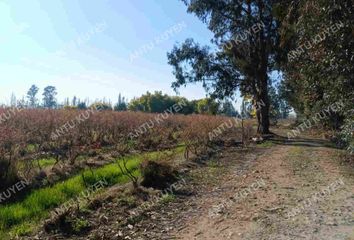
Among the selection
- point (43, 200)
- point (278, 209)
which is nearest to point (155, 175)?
point (43, 200)

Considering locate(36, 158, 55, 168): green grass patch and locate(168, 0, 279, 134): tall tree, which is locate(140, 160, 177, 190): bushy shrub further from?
locate(168, 0, 279, 134): tall tree

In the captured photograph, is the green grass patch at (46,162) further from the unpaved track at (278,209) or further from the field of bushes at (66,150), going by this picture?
the unpaved track at (278,209)

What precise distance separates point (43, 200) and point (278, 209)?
4.72 meters

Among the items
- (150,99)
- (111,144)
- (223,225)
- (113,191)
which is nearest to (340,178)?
(223,225)

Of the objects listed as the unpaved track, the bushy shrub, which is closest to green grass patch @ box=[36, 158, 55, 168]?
the bushy shrub

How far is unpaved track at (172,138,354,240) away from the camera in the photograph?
604cm

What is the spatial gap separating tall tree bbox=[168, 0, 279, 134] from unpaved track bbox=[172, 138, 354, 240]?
43.3 ft

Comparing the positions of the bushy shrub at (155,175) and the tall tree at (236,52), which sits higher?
the tall tree at (236,52)

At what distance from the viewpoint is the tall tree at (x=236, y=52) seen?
77.2 ft

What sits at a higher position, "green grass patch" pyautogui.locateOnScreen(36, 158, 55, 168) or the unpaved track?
"green grass patch" pyautogui.locateOnScreen(36, 158, 55, 168)

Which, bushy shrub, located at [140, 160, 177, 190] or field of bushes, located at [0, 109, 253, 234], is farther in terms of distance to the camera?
bushy shrub, located at [140, 160, 177, 190]

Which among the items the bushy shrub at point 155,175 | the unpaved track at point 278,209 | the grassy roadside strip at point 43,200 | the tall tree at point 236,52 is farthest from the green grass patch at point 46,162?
the tall tree at point 236,52

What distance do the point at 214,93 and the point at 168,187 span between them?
17.4m

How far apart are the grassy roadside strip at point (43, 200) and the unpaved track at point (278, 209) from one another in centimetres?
260
